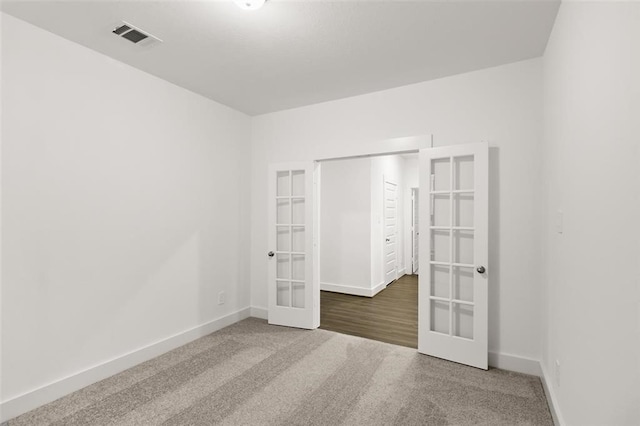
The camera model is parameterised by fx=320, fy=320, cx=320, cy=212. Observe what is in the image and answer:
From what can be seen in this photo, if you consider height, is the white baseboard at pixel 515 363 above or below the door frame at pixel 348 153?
below

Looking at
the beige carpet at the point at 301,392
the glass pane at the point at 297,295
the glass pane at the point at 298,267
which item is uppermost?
the glass pane at the point at 298,267

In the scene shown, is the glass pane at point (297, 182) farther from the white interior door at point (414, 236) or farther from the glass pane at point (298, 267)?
the white interior door at point (414, 236)

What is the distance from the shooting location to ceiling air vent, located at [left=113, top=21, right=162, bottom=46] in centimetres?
232

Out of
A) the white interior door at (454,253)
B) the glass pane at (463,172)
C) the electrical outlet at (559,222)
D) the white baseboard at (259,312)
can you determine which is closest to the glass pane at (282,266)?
the white baseboard at (259,312)

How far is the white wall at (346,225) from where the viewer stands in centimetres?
551

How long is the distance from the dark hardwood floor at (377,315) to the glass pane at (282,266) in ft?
2.56

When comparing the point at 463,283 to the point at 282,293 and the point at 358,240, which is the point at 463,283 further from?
the point at 358,240

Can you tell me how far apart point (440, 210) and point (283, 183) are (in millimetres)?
1939

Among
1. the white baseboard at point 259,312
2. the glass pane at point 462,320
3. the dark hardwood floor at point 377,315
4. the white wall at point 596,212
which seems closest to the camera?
the white wall at point 596,212

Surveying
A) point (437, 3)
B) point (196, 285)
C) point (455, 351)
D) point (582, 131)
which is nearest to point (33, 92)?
point (196, 285)

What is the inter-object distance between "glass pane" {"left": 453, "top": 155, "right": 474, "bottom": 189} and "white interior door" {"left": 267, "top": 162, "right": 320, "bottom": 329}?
1.61m

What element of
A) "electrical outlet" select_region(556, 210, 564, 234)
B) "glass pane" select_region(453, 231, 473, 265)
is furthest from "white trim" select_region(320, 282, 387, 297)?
"electrical outlet" select_region(556, 210, 564, 234)

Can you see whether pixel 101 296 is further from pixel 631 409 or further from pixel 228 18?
pixel 631 409

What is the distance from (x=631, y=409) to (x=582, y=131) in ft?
4.00
